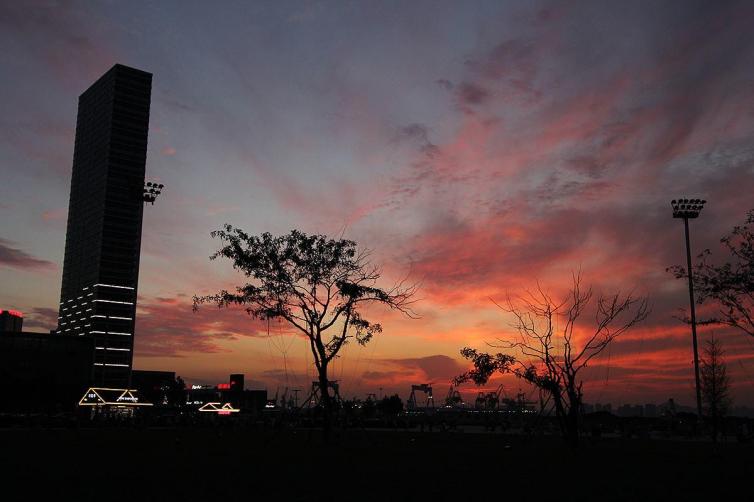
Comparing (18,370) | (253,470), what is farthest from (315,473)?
(18,370)

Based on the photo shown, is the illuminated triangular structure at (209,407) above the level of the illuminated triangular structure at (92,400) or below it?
below

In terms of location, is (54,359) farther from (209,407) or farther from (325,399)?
(325,399)

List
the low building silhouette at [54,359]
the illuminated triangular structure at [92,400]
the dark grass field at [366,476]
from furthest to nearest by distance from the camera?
the low building silhouette at [54,359] → the illuminated triangular structure at [92,400] → the dark grass field at [366,476]

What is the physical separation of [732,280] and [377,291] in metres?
21.7

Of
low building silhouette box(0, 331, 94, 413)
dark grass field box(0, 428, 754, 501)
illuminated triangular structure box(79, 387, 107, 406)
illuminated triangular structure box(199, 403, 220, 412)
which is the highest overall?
low building silhouette box(0, 331, 94, 413)

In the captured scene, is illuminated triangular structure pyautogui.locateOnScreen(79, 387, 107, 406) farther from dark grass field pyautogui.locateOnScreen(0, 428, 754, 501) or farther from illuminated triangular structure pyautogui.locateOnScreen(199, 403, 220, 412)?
dark grass field pyautogui.locateOnScreen(0, 428, 754, 501)

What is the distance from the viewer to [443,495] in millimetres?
18094

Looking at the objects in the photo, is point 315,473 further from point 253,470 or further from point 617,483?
point 617,483

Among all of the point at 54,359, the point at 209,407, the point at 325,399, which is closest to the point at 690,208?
the point at 325,399

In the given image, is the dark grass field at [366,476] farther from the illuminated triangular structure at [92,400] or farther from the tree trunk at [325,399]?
the illuminated triangular structure at [92,400]

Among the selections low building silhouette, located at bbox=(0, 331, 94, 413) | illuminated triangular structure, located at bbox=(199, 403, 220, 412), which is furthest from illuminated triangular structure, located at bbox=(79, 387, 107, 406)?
low building silhouette, located at bbox=(0, 331, 94, 413)

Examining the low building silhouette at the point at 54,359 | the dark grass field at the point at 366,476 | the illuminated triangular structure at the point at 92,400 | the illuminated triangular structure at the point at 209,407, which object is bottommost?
the illuminated triangular structure at the point at 209,407

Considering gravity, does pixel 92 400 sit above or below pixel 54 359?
below

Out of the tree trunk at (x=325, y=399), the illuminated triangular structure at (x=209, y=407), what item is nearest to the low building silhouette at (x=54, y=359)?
the illuminated triangular structure at (x=209, y=407)
